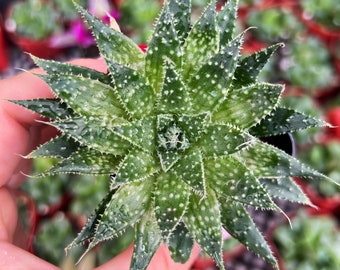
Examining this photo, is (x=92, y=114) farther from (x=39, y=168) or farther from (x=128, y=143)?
(x=39, y=168)

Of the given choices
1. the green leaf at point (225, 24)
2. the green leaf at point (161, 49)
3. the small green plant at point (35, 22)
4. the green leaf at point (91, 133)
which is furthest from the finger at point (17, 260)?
the small green plant at point (35, 22)

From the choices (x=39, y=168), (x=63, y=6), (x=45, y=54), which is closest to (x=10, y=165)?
(x=39, y=168)

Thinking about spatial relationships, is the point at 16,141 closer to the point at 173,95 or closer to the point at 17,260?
the point at 17,260

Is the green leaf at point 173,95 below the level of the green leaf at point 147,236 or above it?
above

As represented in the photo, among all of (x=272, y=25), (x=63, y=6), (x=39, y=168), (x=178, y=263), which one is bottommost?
(x=178, y=263)

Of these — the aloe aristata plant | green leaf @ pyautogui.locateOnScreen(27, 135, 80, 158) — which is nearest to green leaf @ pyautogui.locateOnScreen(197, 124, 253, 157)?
the aloe aristata plant

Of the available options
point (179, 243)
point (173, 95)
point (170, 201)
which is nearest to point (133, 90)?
point (173, 95)

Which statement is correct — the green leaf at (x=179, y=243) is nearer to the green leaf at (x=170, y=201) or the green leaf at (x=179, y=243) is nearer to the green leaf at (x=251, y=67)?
the green leaf at (x=170, y=201)
